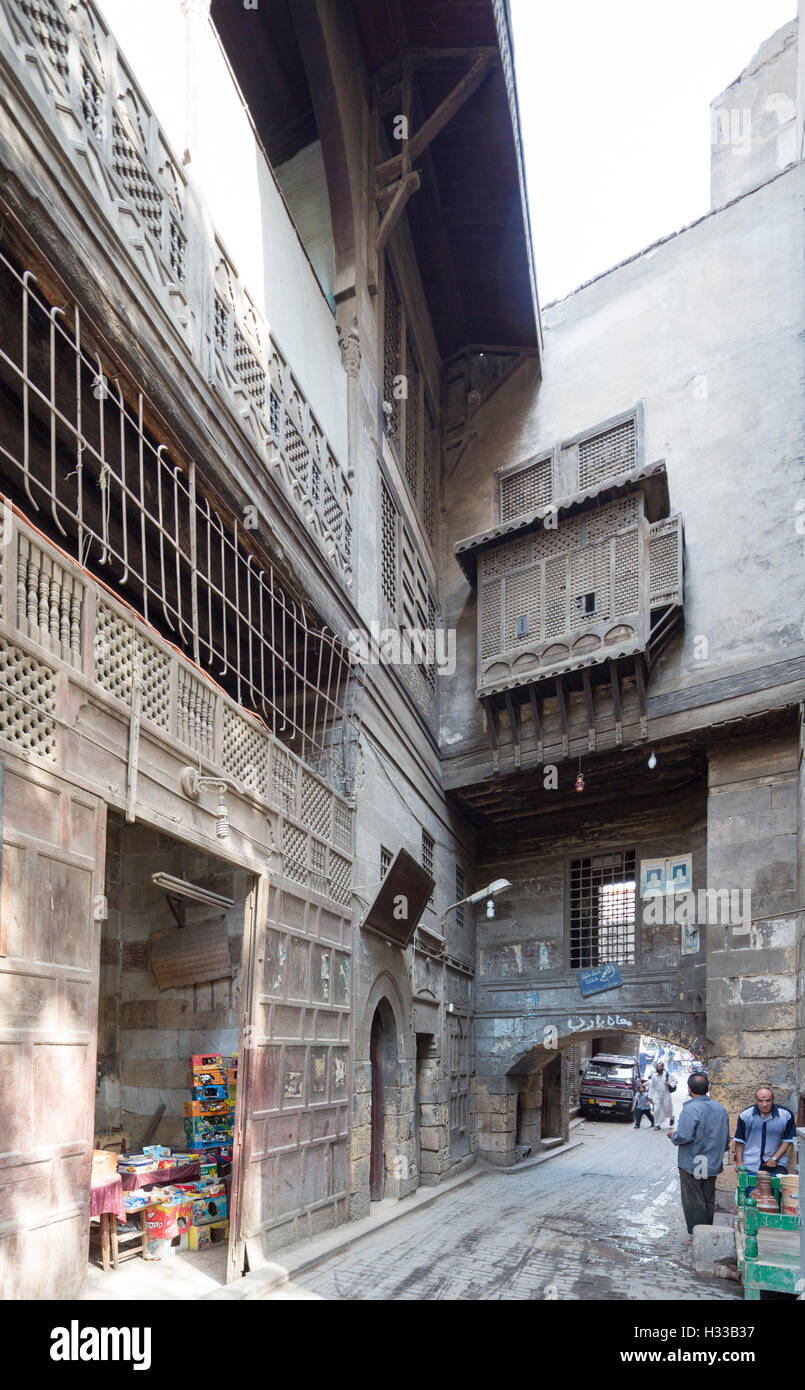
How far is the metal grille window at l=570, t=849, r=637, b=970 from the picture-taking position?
15.6m

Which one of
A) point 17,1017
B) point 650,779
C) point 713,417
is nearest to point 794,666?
point 650,779

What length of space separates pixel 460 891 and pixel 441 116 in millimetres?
11787

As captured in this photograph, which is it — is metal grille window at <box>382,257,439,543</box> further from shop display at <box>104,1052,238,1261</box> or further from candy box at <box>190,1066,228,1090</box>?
Result: shop display at <box>104,1052,238,1261</box>

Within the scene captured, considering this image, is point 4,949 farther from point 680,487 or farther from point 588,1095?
point 588,1095

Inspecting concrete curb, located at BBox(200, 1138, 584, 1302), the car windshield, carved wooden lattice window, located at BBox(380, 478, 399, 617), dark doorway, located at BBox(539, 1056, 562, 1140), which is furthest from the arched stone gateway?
the car windshield

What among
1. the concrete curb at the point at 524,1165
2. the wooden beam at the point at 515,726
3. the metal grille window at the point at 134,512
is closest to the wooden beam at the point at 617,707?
the wooden beam at the point at 515,726

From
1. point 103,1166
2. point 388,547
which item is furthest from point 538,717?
point 103,1166

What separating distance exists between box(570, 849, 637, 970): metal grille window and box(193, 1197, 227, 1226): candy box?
8595 mm

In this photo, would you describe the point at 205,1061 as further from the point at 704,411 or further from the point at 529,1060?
the point at 704,411

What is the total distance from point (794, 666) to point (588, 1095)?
694 inches

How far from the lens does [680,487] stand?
14797 millimetres

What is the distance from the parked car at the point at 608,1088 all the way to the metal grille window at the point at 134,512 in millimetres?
19097

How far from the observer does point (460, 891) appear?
16.5m

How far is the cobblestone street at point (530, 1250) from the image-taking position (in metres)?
7.65
